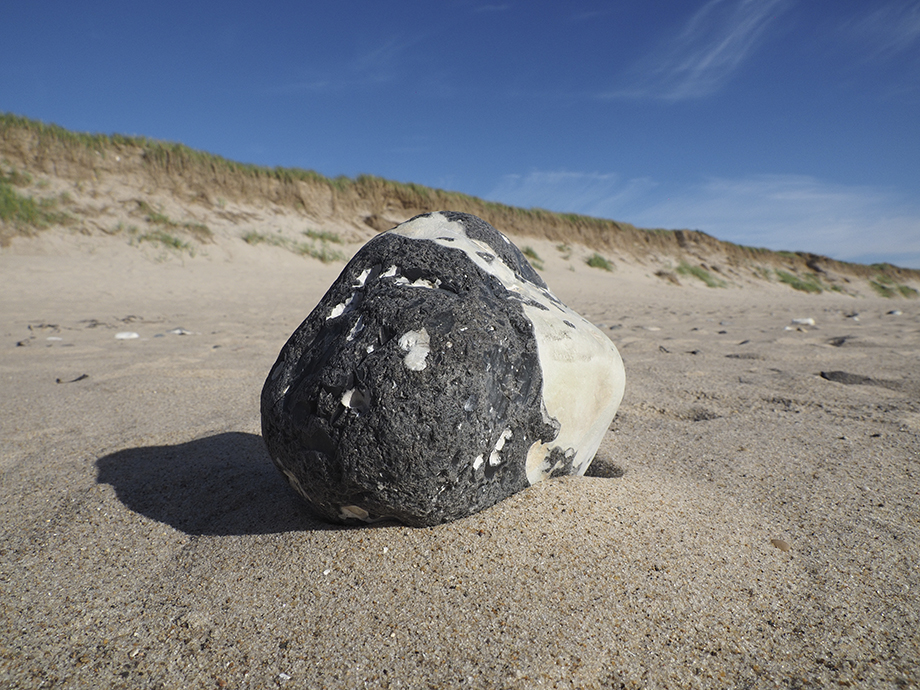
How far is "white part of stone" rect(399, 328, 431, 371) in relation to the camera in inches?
51.1

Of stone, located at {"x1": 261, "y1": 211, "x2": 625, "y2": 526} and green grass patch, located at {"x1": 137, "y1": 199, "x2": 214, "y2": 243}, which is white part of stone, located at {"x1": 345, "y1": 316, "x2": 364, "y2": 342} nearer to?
stone, located at {"x1": 261, "y1": 211, "x2": 625, "y2": 526}

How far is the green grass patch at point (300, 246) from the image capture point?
10609 millimetres

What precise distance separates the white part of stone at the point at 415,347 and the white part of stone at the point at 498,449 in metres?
0.28

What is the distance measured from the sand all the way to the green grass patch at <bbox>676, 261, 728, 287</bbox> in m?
14.6

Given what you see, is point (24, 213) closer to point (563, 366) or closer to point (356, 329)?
point (356, 329)

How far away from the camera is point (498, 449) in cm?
137

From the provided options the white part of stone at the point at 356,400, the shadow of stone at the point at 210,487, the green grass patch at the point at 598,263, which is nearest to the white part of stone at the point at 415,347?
the white part of stone at the point at 356,400

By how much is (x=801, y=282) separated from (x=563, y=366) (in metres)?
20.3

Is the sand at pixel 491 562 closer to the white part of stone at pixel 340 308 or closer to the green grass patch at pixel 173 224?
the white part of stone at pixel 340 308

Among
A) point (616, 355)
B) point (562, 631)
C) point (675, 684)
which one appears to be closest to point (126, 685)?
point (562, 631)

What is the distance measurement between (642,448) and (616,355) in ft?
1.76

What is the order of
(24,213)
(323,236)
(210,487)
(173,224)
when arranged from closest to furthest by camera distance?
(210,487)
(24,213)
(173,224)
(323,236)

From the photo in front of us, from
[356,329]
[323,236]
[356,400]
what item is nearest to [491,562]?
[356,400]

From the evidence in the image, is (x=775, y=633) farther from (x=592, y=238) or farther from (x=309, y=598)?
(x=592, y=238)
